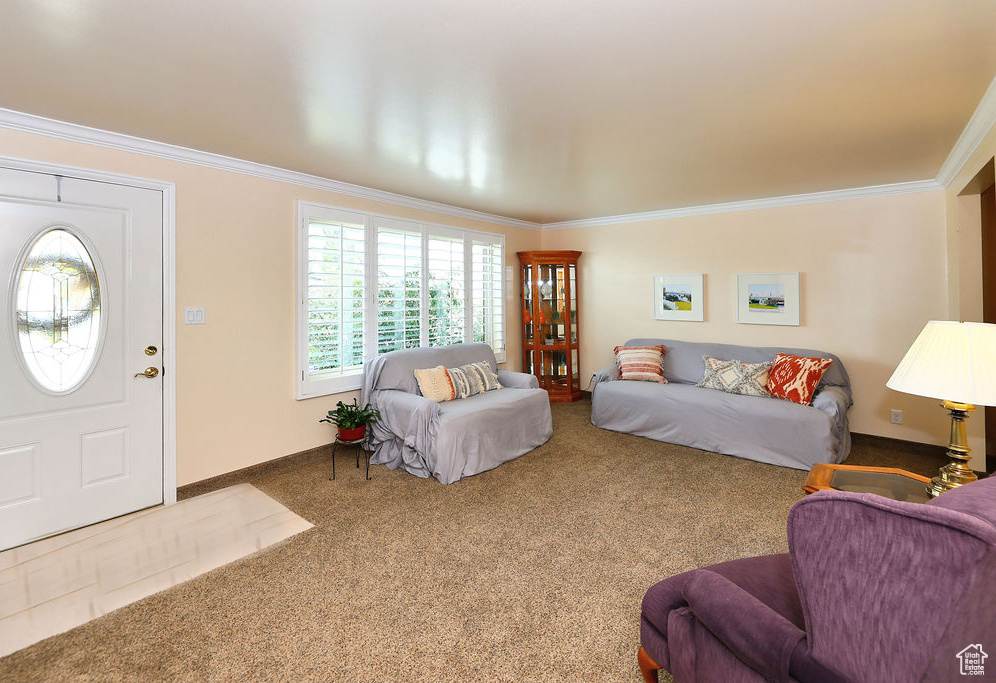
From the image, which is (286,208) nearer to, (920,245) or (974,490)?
(974,490)

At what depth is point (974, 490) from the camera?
103cm

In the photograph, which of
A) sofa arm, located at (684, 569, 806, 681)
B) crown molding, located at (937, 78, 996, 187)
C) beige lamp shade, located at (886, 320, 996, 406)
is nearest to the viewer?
sofa arm, located at (684, 569, 806, 681)

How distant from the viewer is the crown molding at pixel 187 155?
2551mm

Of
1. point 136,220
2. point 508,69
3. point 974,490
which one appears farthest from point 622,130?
point 136,220

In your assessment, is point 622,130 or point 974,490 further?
point 622,130

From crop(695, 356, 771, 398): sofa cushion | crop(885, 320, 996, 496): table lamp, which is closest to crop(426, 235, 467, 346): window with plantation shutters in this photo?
crop(695, 356, 771, 398): sofa cushion

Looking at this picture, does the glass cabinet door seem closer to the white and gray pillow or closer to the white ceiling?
the white and gray pillow

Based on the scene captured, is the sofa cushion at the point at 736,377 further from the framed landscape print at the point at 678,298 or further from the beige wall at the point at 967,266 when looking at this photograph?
the beige wall at the point at 967,266

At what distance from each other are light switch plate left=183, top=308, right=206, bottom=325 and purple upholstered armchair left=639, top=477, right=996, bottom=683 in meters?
3.47

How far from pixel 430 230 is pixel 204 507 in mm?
3119

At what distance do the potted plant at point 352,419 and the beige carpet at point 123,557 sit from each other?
699 millimetres

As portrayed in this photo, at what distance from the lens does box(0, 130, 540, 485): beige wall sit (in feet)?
10.4

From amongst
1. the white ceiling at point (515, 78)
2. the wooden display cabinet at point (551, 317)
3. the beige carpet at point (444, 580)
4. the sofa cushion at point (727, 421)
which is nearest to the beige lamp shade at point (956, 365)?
the white ceiling at point (515, 78)

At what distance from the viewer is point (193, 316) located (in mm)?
3211
